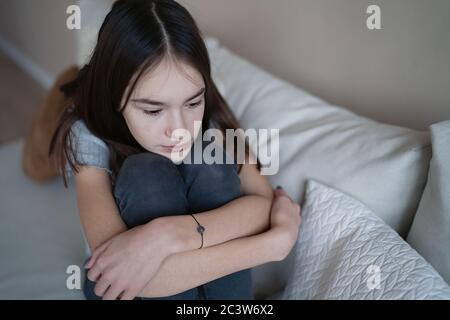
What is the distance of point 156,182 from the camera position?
75 cm

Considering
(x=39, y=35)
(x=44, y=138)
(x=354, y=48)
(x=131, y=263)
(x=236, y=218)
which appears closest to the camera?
(x=131, y=263)

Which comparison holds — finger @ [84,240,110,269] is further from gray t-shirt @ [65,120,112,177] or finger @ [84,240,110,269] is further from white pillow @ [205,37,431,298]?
white pillow @ [205,37,431,298]

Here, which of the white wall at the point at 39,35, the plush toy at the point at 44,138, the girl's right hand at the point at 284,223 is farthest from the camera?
the white wall at the point at 39,35

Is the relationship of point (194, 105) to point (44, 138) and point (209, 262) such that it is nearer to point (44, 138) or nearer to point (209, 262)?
point (209, 262)

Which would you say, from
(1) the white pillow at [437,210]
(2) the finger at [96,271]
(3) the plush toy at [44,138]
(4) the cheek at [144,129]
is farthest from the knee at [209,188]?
(3) the plush toy at [44,138]

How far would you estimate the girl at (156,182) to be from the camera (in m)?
0.70

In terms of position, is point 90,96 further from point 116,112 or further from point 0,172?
point 0,172

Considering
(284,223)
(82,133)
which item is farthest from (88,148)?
(284,223)

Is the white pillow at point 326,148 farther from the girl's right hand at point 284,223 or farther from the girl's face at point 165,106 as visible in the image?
the girl's face at point 165,106

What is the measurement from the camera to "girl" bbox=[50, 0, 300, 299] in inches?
27.6

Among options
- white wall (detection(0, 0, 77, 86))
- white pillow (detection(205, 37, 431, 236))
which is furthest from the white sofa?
white wall (detection(0, 0, 77, 86))

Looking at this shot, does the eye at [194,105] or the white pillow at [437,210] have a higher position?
the eye at [194,105]

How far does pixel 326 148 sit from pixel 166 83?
371 mm
